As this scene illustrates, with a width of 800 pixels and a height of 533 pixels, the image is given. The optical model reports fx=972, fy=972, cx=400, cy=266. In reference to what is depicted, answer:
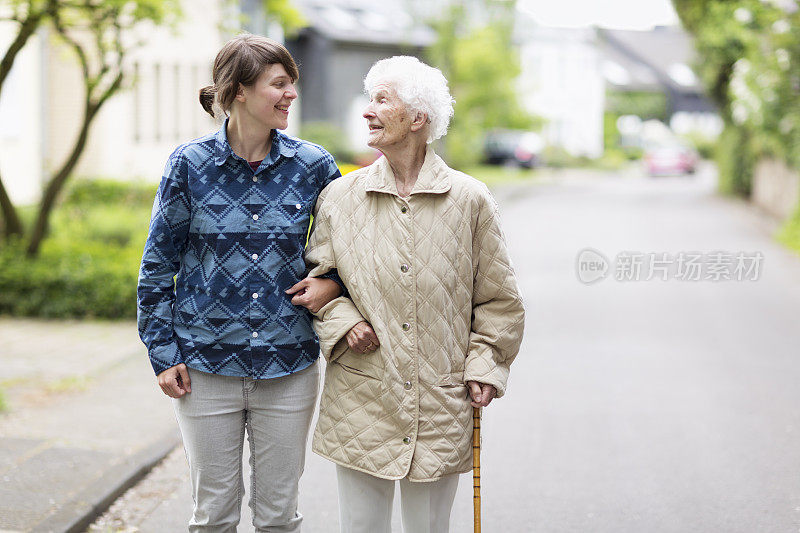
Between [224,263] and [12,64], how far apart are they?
20.3 feet

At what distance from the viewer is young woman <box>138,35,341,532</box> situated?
10.2ft

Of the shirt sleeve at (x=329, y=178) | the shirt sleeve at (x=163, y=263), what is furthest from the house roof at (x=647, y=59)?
the shirt sleeve at (x=163, y=263)

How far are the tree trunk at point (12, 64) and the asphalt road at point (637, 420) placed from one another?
169 inches

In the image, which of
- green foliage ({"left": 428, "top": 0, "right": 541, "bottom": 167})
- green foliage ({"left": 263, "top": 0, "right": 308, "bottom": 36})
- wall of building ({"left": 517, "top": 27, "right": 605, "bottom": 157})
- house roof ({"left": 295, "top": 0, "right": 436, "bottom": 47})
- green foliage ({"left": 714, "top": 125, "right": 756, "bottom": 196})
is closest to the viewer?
green foliage ({"left": 263, "top": 0, "right": 308, "bottom": 36})

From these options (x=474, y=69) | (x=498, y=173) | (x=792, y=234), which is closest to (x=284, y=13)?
(x=792, y=234)

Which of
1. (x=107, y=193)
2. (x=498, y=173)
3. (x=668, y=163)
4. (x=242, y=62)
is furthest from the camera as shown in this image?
(x=668, y=163)

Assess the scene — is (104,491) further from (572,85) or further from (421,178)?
(572,85)

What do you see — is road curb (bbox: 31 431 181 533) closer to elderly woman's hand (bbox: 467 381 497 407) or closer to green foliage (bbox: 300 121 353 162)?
elderly woman's hand (bbox: 467 381 497 407)

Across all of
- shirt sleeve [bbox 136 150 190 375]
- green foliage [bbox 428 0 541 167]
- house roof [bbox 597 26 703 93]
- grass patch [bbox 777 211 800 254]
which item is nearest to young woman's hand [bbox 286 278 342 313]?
shirt sleeve [bbox 136 150 190 375]

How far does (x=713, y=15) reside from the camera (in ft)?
79.1

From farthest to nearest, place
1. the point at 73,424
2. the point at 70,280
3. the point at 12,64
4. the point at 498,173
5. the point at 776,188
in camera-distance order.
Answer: the point at 498,173 → the point at 776,188 → the point at 70,280 → the point at 12,64 → the point at 73,424

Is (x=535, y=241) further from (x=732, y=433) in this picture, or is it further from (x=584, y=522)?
(x=584, y=522)

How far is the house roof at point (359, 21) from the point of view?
35906 millimetres

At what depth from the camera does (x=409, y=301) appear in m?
3.12
